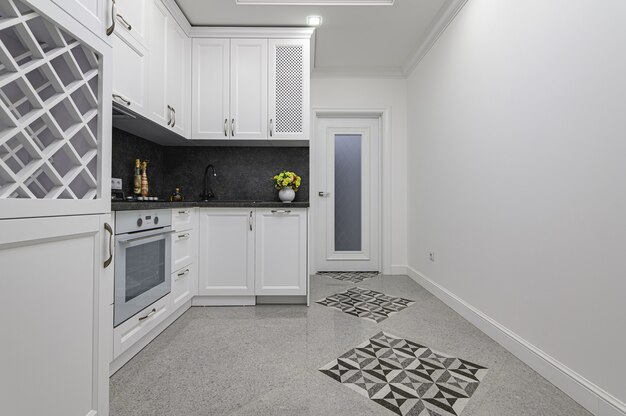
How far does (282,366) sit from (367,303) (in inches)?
52.7

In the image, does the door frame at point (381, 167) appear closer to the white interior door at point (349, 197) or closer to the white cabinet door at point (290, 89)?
the white interior door at point (349, 197)

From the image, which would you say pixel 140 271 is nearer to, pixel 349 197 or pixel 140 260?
pixel 140 260

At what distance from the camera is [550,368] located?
1.57 meters

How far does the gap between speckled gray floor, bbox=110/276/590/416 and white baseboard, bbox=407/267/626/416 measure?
0.04 metres

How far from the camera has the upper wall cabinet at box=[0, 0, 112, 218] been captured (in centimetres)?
79

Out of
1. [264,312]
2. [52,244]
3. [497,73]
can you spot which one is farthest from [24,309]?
[497,73]

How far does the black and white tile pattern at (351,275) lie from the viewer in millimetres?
3805

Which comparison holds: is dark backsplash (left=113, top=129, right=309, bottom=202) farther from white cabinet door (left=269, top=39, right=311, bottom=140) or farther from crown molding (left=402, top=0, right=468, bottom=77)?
crown molding (left=402, top=0, right=468, bottom=77)

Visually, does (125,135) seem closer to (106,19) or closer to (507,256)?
(106,19)

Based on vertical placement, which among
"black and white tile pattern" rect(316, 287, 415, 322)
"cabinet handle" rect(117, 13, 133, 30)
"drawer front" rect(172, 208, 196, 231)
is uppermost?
"cabinet handle" rect(117, 13, 133, 30)

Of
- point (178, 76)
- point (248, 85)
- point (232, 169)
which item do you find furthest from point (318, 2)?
point (232, 169)

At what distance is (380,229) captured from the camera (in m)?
4.16

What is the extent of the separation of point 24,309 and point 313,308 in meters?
2.15

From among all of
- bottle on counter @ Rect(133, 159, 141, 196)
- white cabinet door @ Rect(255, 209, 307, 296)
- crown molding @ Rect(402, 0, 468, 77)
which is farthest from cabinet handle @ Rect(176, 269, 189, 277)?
crown molding @ Rect(402, 0, 468, 77)
